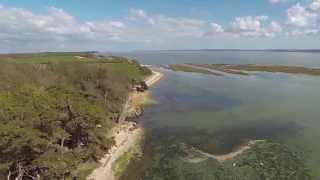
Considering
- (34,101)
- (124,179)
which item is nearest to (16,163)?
(34,101)

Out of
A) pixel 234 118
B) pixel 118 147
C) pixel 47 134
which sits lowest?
pixel 118 147

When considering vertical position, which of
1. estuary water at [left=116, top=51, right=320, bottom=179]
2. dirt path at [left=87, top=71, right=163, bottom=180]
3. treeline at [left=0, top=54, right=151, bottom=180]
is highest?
treeline at [left=0, top=54, right=151, bottom=180]

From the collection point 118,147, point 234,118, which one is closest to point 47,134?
point 118,147

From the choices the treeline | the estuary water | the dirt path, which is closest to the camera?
the treeline

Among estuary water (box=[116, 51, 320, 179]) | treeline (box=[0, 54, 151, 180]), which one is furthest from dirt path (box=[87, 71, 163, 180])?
estuary water (box=[116, 51, 320, 179])

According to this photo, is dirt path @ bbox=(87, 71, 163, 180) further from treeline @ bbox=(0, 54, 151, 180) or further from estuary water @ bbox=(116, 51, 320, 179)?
estuary water @ bbox=(116, 51, 320, 179)

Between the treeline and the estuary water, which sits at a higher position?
the treeline

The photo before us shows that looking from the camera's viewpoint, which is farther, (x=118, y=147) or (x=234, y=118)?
(x=234, y=118)

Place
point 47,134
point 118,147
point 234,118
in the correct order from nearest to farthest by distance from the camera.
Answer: point 47,134 → point 118,147 → point 234,118

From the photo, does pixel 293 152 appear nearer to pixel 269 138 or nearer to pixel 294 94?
pixel 269 138

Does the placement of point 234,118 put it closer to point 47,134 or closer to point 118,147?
point 118,147

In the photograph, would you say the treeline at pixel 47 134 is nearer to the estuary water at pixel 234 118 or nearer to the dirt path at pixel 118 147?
the dirt path at pixel 118 147
